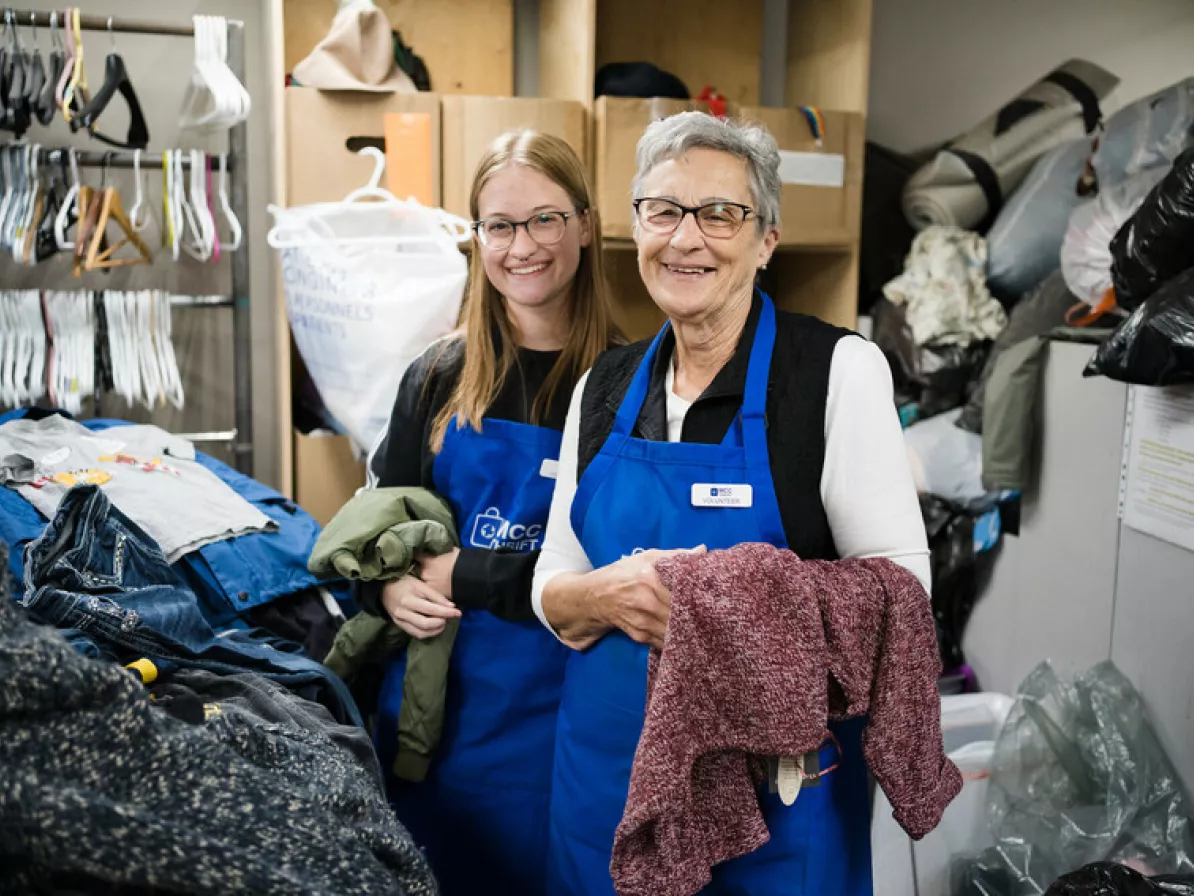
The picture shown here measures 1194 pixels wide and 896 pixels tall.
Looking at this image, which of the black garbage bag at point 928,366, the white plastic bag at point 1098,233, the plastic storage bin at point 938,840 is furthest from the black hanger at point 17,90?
the white plastic bag at point 1098,233

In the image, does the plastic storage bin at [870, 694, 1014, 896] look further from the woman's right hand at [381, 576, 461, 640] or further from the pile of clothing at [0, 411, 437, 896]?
the pile of clothing at [0, 411, 437, 896]

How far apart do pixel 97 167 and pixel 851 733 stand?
232cm

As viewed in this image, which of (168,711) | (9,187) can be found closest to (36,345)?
(9,187)

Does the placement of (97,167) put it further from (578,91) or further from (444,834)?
(444,834)

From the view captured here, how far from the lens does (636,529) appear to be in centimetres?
129

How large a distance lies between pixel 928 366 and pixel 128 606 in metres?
2.23

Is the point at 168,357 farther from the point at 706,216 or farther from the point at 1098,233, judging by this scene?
the point at 1098,233

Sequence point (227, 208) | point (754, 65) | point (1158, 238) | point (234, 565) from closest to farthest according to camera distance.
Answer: point (234, 565) → point (1158, 238) → point (227, 208) → point (754, 65)

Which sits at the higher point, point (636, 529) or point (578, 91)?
point (578, 91)

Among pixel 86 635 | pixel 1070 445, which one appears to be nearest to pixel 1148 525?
pixel 1070 445

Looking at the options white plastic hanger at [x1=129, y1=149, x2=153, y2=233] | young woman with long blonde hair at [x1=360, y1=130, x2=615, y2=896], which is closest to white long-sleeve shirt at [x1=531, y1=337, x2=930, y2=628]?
young woman with long blonde hair at [x1=360, y1=130, x2=615, y2=896]

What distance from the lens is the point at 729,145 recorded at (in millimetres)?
1274

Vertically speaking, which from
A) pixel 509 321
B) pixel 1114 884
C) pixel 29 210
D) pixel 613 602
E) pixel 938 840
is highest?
pixel 29 210

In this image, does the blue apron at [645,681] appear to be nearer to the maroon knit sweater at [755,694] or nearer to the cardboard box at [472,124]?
the maroon knit sweater at [755,694]
